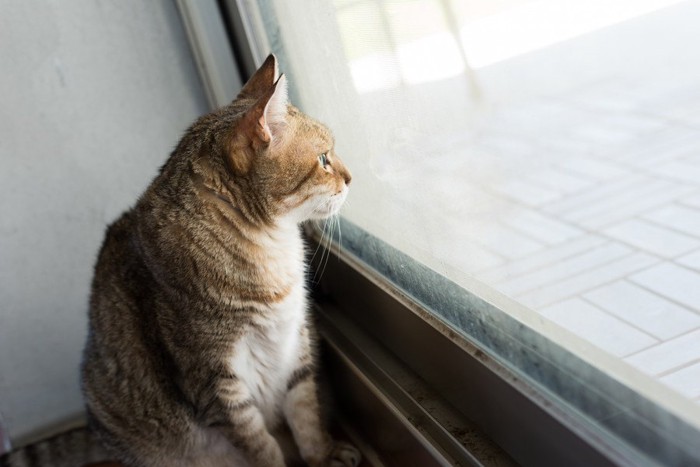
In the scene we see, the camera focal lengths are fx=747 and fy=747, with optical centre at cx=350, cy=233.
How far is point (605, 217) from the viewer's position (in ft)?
2.90

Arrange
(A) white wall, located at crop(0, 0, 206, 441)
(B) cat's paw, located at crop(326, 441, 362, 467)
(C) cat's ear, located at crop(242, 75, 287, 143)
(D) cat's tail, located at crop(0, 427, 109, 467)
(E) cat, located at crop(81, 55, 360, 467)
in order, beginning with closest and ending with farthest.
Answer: (C) cat's ear, located at crop(242, 75, 287, 143) → (E) cat, located at crop(81, 55, 360, 467) → (B) cat's paw, located at crop(326, 441, 362, 467) → (D) cat's tail, located at crop(0, 427, 109, 467) → (A) white wall, located at crop(0, 0, 206, 441)

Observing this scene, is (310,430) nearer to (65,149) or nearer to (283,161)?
(283,161)

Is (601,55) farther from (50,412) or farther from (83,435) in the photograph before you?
(50,412)

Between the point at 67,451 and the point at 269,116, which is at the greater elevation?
the point at 269,116

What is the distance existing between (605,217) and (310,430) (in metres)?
0.85

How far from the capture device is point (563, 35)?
810mm

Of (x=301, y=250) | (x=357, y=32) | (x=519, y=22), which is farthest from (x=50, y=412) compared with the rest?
(x=519, y=22)

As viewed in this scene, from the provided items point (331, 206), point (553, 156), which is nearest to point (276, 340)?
point (331, 206)

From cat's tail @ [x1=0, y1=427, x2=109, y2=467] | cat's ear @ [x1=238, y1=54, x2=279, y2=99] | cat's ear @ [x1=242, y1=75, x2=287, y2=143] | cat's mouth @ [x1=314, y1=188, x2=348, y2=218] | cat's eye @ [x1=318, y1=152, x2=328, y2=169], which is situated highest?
cat's ear @ [x1=238, y1=54, x2=279, y2=99]

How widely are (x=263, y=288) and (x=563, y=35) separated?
2.36 feet

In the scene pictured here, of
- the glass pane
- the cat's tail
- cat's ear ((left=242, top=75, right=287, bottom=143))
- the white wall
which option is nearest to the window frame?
the glass pane

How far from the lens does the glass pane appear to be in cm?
75

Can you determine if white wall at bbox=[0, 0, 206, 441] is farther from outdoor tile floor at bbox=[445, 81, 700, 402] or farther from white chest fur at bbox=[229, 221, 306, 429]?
outdoor tile floor at bbox=[445, 81, 700, 402]

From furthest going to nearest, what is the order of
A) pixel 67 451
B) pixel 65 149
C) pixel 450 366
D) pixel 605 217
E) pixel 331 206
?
pixel 65 149 → pixel 67 451 → pixel 331 206 → pixel 450 366 → pixel 605 217
